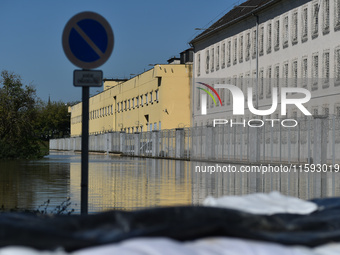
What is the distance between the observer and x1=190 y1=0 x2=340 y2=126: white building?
44875 mm

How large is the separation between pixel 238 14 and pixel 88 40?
182 ft

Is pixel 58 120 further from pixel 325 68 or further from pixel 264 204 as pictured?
pixel 264 204

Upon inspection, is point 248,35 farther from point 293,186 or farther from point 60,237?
point 60,237

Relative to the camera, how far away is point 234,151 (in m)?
48.6

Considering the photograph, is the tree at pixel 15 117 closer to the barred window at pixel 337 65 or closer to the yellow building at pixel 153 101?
the barred window at pixel 337 65

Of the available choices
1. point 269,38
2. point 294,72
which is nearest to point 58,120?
point 269,38

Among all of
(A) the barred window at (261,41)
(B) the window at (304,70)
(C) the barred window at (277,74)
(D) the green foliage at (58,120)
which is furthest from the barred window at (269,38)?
(D) the green foliage at (58,120)

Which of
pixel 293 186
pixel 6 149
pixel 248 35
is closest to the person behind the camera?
pixel 293 186

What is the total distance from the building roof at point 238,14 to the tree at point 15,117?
19.1m

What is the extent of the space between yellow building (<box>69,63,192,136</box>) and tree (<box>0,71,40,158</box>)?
3776 cm

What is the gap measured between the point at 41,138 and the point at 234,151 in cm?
1332

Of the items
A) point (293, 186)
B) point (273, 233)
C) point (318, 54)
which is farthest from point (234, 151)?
point (273, 233)

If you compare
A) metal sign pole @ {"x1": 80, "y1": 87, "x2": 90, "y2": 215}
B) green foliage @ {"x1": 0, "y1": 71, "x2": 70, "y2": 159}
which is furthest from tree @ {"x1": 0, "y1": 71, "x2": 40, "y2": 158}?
metal sign pole @ {"x1": 80, "y1": 87, "x2": 90, "y2": 215}

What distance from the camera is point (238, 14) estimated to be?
6381 cm
